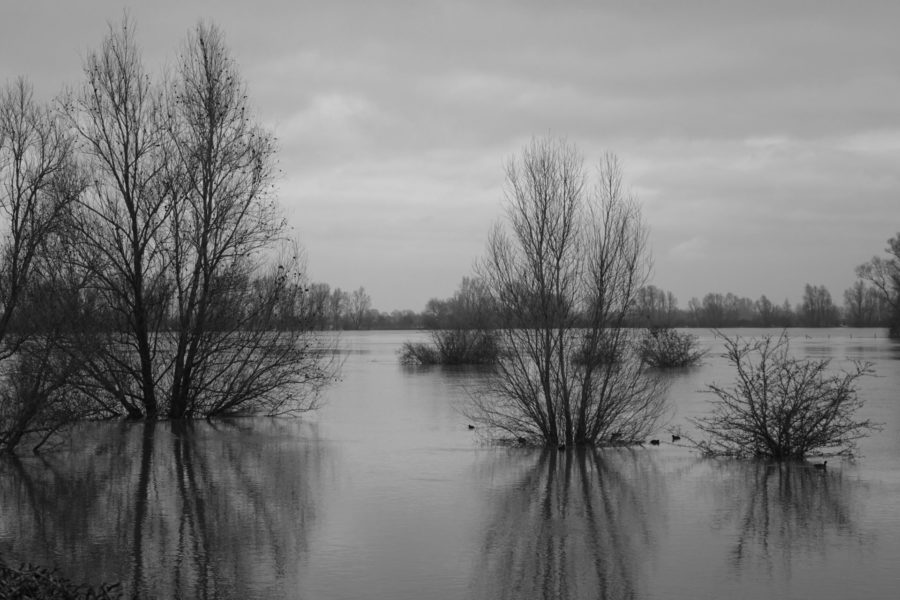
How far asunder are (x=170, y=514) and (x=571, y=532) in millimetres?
4754

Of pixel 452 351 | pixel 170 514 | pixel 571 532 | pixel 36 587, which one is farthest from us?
pixel 452 351

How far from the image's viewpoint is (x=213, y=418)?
2373 cm

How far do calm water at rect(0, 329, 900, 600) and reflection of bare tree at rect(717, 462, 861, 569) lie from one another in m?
0.04

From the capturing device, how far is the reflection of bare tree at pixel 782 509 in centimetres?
946

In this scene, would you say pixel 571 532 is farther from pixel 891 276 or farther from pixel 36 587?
pixel 891 276

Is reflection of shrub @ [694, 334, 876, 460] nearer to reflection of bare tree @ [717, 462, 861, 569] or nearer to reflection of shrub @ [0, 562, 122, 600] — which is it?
reflection of bare tree @ [717, 462, 861, 569]

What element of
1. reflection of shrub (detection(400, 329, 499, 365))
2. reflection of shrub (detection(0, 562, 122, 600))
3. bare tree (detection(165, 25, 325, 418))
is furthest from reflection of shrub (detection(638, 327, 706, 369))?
reflection of shrub (detection(0, 562, 122, 600))

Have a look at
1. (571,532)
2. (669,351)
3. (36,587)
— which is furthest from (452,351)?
(36,587)

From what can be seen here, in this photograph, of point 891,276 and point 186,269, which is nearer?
point 186,269

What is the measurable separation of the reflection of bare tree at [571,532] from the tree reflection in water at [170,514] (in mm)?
2026

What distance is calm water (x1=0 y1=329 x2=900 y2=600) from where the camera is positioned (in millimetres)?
8188

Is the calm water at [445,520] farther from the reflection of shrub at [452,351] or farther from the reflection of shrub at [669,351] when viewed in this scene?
the reflection of shrub at [452,351]

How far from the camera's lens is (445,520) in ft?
35.8

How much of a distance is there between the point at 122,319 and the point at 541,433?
11487mm
